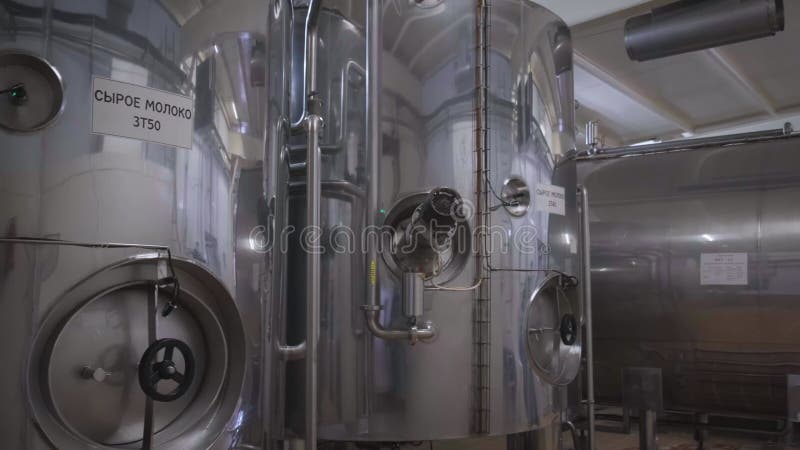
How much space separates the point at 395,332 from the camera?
6.50ft

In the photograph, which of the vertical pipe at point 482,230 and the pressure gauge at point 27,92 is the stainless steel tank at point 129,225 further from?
the vertical pipe at point 482,230

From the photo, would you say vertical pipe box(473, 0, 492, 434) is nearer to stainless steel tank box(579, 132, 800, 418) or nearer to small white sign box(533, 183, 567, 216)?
small white sign box(533, 183, 567, 216)

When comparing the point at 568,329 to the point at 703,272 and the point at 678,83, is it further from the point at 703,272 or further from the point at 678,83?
the point at 678,83

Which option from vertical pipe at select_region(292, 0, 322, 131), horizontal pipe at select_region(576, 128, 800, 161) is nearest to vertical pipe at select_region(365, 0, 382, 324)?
vertical pipe at select_region(292, 0, 322, 131)

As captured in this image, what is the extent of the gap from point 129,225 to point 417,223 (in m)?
0.88

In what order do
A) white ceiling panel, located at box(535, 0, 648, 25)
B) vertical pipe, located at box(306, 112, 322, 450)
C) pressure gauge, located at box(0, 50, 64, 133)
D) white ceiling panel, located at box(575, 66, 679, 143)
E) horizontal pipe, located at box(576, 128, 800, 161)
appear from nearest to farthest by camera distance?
pressure gauge, located at box(0, 50, 64, 133), vertical pipe, located at box(306, 112, 322, 450), horizontal pipe, located at box(576, 128, 800, 161), white ceiling panel, located at box(535, 0, 648, 25), white ceiling panel, located at box(575, 66, 679, 143)

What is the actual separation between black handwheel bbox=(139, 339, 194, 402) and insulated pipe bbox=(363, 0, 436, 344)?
2.26ft

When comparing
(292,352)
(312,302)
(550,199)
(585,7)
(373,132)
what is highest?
(585,7)

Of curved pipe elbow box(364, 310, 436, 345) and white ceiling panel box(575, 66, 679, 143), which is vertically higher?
white ceiling panel box(575, 66, 679, 143)

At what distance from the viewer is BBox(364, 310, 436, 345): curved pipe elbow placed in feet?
6.45

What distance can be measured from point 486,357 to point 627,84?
15.1 feet

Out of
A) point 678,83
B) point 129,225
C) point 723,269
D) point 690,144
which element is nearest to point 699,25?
point 690,144

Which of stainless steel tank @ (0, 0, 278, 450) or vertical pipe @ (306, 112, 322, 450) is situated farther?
vertical pipe @ (306, 112, 322, 450)

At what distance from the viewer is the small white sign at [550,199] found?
2.31m
